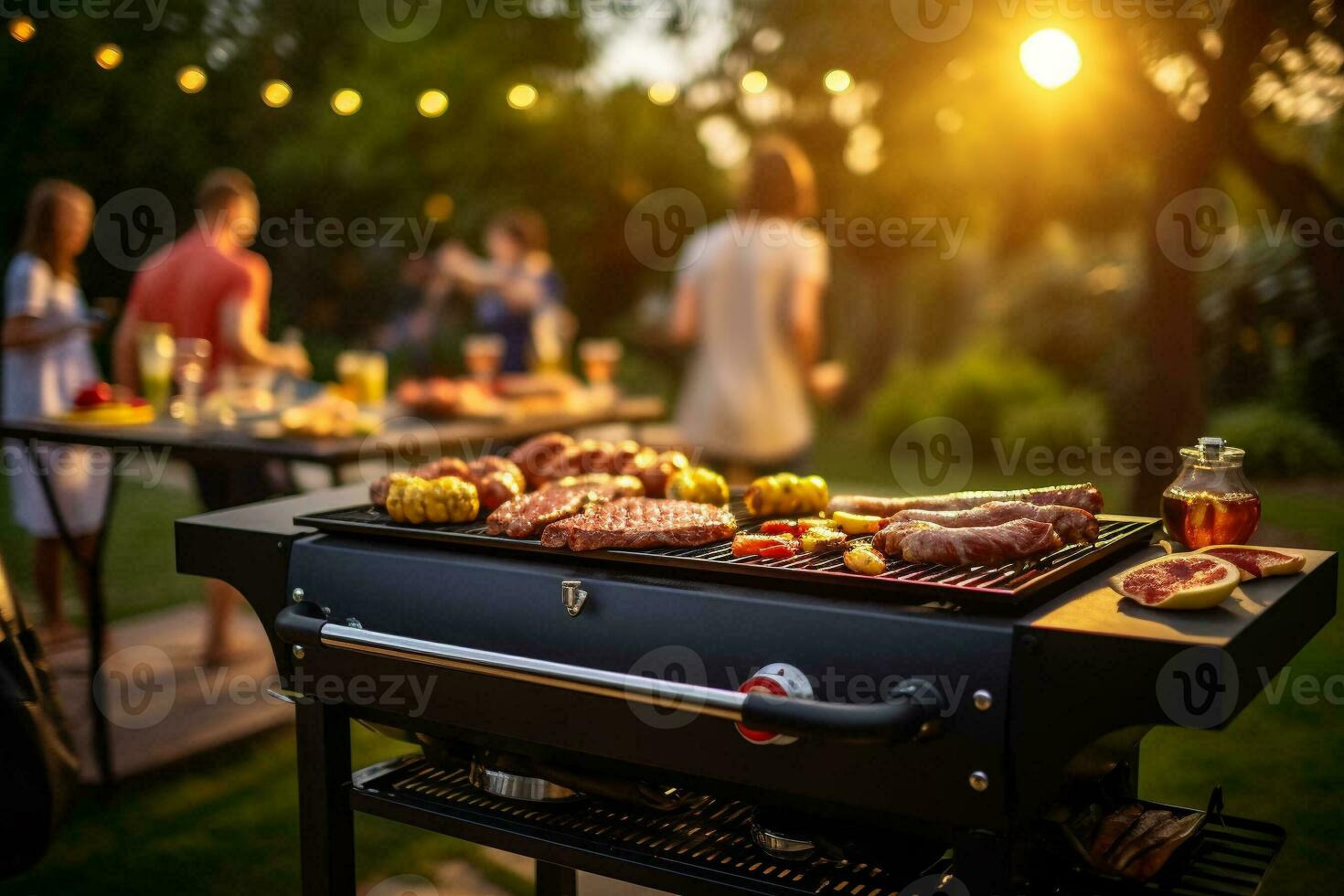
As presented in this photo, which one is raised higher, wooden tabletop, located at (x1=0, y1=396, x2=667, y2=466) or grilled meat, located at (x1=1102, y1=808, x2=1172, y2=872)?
wooden tabletop, located at (x1=0, y1=396, x2=667, y2=466)

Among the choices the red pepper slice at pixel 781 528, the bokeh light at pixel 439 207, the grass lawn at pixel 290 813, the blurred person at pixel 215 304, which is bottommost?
the grass lawn at pixel 290 813

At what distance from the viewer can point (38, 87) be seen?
892 centimetres

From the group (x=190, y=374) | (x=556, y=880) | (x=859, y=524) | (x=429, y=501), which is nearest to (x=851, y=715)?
(x=859, y=524)

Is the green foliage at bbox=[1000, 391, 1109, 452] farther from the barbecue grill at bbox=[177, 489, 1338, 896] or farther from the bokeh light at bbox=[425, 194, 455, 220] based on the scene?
the barbecue grill at bbox=[177, 489, 1338, 896]

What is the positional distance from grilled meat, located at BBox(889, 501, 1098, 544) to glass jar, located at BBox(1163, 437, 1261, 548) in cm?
21

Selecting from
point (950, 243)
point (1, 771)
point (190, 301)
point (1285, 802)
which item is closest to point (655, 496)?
point (1, 771)

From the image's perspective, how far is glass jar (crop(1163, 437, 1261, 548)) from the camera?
6.91 ft

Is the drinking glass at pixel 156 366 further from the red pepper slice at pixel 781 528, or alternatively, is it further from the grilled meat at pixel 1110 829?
the grilled meat at pixel 1110 829

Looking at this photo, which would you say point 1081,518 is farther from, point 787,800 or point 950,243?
point 950,243

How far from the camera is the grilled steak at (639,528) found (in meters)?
2.03

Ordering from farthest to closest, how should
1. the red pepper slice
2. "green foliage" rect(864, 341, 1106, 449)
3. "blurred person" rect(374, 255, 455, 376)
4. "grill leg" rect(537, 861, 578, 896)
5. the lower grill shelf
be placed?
1. "blurred person" rect(374, 255, 455, 376)
2. "green foliage" rect(864, 341, 1106, 449)
3. "grill leg" rect(537, 861, 578, 896)
4. the red pepper slice
5. the lower grill shelf

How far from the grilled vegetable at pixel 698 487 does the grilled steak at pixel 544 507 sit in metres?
0.13

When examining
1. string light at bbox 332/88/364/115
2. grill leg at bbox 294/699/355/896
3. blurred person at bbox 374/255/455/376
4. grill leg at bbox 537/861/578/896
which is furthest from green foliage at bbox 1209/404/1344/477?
blurred person at bbox 374/255/455/376

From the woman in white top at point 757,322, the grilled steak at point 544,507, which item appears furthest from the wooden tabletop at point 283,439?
the grilled steak at point 544,507
